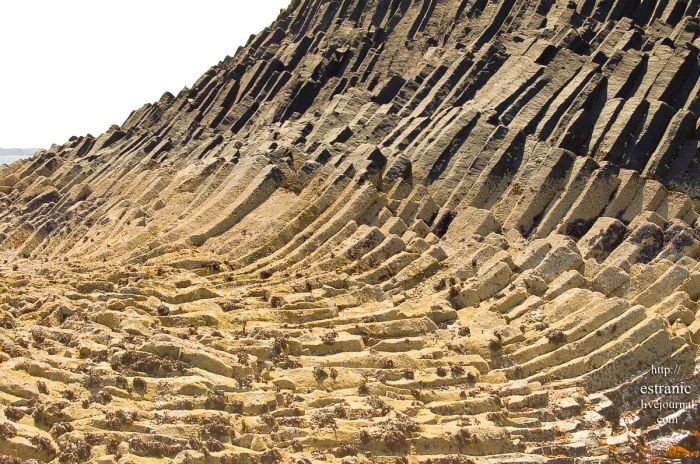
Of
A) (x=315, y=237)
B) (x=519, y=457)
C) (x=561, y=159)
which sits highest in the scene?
(x=561, y=159)

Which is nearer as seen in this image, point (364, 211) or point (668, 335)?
point (668, 335)

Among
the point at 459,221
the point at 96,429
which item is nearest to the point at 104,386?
the point at 96,429

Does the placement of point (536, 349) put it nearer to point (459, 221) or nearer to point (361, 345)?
point (361, 345)

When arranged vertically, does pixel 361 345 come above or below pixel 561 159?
below

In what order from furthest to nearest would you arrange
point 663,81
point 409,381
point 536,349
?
point 663,81 < point 536,349 < point 409,381

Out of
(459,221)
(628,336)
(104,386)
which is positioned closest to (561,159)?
(459,221)

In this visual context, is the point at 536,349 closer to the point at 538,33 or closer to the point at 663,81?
the point at 663,81

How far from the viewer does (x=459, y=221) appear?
29.5m

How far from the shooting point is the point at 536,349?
2211 cm

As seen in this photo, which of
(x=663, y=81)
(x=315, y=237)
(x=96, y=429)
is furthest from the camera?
(x=663, y=81)

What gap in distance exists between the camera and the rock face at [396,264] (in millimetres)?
18562

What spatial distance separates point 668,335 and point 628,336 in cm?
88

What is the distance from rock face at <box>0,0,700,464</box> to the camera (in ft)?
60.9

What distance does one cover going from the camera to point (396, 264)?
26891mm
